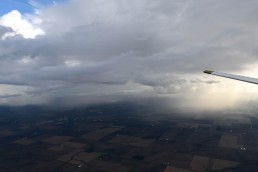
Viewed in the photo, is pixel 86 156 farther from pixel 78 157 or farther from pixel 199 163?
pixel 199 163

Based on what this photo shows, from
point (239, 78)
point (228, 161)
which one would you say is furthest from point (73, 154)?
point (239, 78)

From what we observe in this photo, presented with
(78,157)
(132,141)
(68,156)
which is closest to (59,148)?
(68,156)

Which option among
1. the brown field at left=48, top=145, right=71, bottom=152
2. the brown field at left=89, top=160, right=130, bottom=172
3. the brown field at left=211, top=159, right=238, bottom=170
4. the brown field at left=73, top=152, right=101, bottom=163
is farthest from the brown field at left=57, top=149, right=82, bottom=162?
the brown field at left=211, top=159, right=238, bottom=170

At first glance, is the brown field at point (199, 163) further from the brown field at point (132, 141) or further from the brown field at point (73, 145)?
the brown field at point (73, 145)

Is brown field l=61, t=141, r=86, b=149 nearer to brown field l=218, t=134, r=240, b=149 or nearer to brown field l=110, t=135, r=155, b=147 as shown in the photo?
brown field l=110, t=135, r=155, b=147

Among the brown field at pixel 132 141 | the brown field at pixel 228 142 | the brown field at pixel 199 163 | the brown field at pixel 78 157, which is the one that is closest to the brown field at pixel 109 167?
the brown field at pixel 78 157

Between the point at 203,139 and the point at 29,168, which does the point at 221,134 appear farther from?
the point at 29,168

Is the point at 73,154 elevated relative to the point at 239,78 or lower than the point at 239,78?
lower
